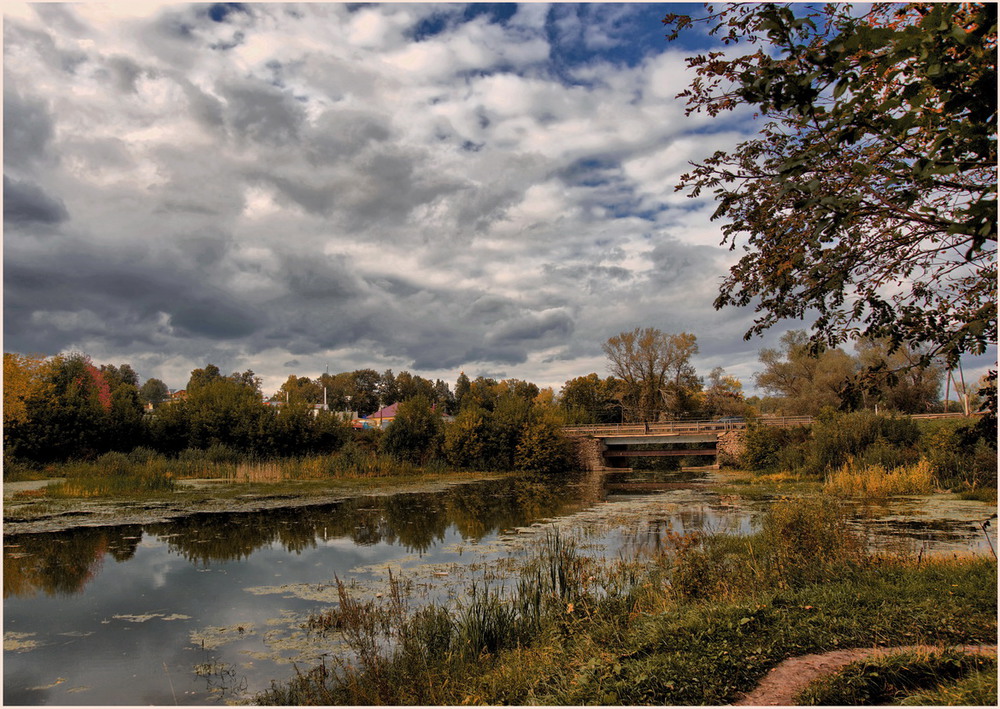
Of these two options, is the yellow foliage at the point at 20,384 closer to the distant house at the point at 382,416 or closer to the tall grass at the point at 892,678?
the tall grass at the point at 892,678

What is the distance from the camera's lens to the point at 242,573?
10156 millimetres

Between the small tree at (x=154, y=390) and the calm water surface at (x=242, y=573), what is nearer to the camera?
the calm water surface at (x=242, y=573)

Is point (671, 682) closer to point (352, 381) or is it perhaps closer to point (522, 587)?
point (522, 587)

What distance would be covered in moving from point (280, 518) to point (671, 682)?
13.9 meters

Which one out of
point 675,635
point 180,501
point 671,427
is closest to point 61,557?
point 180,501

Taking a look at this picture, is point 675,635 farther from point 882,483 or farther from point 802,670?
point 882,483

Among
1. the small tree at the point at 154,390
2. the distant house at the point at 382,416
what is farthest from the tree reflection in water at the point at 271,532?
the small tree at the point at 154,390

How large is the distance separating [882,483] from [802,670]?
1560cm

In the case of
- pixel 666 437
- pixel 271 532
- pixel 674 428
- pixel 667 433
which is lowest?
pixel 271 532

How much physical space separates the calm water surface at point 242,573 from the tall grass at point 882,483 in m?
2.48

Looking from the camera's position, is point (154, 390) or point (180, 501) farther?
point (154, 390)

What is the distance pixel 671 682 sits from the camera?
446 centimetres

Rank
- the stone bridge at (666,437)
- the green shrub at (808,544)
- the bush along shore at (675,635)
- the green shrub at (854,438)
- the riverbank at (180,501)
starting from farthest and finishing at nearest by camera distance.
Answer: the stone bridge at (666,437)
the green shrub at (854,438)
the riverbank at (180,501)
the green shrub at (808,544)
the bush along shore at (675,635)

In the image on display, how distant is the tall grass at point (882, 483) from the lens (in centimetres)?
1745
